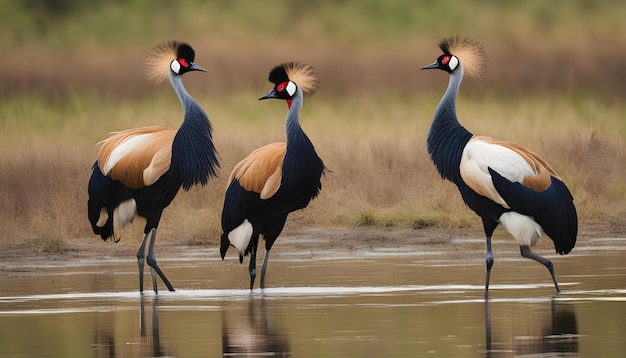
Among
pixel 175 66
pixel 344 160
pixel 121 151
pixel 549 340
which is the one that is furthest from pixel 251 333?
pixel 344 160

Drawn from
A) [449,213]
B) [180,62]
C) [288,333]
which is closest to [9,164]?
[449,213]

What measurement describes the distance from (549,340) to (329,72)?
25.3 meters

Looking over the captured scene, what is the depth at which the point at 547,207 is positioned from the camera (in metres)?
14.6

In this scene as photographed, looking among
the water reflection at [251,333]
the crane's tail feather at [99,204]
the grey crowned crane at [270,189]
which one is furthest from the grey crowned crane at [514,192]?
the crane's tail feather at [99,204]

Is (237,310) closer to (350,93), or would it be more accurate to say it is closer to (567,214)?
(567,214)

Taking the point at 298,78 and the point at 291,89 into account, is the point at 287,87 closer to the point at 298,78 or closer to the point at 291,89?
the point at 291,89

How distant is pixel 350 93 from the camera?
35.7 metres

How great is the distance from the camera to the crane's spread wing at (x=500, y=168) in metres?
14.6

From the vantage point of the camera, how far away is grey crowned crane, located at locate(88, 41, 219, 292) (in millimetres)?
15812

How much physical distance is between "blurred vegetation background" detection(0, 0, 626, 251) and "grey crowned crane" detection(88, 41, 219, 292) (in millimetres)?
8625

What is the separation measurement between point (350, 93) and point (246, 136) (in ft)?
27.7

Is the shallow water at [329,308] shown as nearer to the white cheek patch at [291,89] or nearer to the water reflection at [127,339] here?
the water reflection at [127,339]

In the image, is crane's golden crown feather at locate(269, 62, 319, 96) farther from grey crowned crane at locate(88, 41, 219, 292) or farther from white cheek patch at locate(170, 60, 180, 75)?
white cheek patch at locate(170, 60, 180, 75)

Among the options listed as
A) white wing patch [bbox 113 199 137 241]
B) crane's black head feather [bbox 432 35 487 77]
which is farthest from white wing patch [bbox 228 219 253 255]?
crane's black head feather [bbox 432 35 487 77]
